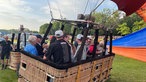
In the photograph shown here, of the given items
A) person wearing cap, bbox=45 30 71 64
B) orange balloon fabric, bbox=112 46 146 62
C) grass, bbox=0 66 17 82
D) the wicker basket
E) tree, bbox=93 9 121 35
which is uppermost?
tree, bbox=93 9 121 35

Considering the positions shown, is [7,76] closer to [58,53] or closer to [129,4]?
[58,53]

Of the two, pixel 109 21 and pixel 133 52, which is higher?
pixel 109 21

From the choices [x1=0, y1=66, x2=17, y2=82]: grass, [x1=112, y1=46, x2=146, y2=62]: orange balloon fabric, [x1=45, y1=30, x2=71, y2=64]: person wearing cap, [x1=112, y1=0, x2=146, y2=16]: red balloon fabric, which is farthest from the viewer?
[x1=112, y1=46, x2=146, y2=62]: orange balloon fabric

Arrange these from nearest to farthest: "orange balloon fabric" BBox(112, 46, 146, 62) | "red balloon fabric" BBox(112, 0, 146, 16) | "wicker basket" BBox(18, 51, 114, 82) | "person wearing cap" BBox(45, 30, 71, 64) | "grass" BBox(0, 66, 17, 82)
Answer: "wicker basket" BBox(18, 51, 114, 82), "person wearing cap" BBox(45, 30, 71, 64), "grass" BBox(0, 66, 17, 82), "red balloon fabric" BBox(112, 0, 146, 16), "orange balloon fabric" BBox(112, 46, 146, 62)

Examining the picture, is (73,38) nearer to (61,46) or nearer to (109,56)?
(109,56)

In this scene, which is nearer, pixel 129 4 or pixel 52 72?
pixel 52 72

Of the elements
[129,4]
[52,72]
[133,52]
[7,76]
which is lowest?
[7,76]

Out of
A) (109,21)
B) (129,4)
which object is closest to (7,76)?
(129,4)

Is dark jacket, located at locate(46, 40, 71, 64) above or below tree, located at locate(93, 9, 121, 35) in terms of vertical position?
below

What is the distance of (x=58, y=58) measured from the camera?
5.62m

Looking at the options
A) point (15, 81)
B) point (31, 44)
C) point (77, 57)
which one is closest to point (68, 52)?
point (77, 57)

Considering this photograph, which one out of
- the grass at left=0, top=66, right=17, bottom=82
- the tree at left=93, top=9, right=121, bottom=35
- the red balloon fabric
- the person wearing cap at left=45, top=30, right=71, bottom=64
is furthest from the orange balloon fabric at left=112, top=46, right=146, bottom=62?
the person wearing cap at left=45, top=30, right=71, bottom=64

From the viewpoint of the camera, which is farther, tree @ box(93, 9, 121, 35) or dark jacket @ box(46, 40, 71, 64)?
tree @ box(93, 9, 121, 35)

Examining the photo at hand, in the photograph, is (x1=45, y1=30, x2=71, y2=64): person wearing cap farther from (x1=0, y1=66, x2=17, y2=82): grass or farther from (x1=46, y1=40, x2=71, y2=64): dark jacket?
(x1=0, y1=66, x2=17, y2=82): grass
